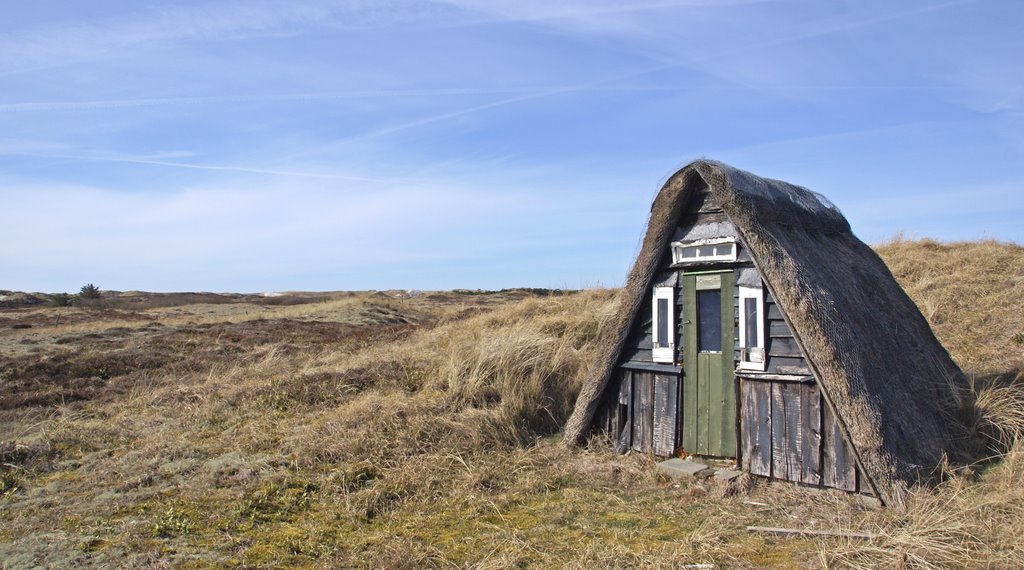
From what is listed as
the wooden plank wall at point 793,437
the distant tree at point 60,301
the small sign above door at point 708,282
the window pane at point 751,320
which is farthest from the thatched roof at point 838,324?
the distant tree at point 60,301

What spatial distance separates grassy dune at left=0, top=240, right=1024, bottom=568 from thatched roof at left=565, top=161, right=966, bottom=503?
0.46 metres

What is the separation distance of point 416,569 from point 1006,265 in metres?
16.7

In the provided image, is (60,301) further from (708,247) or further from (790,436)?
(790,436)

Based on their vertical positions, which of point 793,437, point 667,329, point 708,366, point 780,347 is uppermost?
point 667,329

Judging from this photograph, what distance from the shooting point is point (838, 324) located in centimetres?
667

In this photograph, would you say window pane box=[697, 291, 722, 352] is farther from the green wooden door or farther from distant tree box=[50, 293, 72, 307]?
distant tree box=[50, 293, 72, 307]

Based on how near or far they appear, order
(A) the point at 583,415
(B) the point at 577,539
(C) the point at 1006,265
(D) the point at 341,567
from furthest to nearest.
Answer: (C) the point at 1006,265 < (A) the point at 583,415 < (B) the point at 577,539 < (D) the point at 341,567

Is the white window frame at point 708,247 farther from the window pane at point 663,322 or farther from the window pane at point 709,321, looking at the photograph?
the window pane at point 663,322

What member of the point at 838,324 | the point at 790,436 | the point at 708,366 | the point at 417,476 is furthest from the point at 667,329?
the point at 417,476

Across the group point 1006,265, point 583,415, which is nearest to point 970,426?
point 583,415

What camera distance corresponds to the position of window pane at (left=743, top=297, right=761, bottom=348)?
7.36 m

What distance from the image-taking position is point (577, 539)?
19.9ft

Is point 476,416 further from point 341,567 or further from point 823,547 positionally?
point 823,547

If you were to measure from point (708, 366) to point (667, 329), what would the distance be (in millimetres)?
660
